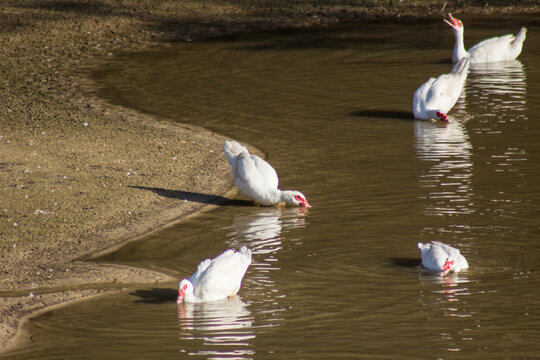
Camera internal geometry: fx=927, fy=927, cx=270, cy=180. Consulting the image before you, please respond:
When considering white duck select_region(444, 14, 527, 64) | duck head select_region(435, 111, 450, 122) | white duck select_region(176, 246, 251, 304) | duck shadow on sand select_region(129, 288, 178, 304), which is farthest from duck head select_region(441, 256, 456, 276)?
white duck select_region(444, 14, 527, 64)

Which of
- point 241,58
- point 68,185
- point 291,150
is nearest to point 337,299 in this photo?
point 68,185

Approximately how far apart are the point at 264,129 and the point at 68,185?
→ 3.70 m

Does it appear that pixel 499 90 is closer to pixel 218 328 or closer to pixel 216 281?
pixel 216 281

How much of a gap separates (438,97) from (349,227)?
16.1ft

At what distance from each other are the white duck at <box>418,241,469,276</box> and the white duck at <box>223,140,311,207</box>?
2359mm

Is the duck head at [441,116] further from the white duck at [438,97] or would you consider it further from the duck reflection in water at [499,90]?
the duck reflection in water at [499,90]

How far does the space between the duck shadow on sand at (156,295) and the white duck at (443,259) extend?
208 centimetres

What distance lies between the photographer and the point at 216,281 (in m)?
7.16

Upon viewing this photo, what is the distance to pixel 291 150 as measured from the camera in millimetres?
12297

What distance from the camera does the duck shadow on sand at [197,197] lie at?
10.4 meters

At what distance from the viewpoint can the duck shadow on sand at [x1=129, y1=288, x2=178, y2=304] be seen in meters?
7.37

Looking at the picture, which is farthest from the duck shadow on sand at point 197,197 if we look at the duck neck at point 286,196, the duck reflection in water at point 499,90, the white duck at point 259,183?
the duck reflection in water at point 499,90

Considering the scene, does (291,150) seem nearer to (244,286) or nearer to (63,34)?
(244,286)

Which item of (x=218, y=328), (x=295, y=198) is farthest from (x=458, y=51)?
(x=218, y=328)
